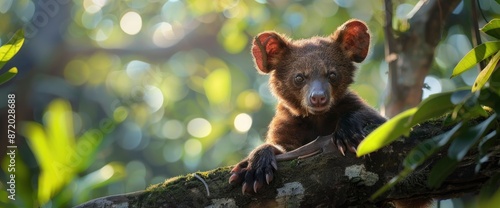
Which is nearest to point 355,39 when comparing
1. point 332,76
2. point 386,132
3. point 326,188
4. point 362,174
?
point 332,76

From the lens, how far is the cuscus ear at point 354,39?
22.8 feet

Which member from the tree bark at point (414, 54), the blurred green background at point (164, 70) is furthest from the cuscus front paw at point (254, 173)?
the blurred green background at point (164, 70)

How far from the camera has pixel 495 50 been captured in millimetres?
3947

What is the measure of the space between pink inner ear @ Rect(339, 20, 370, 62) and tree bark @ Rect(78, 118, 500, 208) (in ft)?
8.35

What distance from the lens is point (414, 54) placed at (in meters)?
7.19

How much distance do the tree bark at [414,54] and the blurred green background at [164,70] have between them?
74 centimetres

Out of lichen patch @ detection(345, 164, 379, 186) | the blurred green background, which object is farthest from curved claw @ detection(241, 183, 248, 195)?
the blurred green background

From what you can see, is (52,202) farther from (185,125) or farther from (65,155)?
(185,125)

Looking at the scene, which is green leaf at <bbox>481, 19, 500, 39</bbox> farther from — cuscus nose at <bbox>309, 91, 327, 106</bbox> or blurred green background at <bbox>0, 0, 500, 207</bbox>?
blurred green background at <bbox>0, 0, 500, 207</bbox>

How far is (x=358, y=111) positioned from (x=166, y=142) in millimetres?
7122

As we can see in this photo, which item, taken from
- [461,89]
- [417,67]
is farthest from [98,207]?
[417,67]

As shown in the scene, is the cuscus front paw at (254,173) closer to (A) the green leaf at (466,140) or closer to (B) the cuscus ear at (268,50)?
(A) the green leaf at (466,140)

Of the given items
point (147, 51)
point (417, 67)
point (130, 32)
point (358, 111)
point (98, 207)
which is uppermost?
point (130, 32)

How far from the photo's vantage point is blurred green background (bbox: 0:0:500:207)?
990cm
